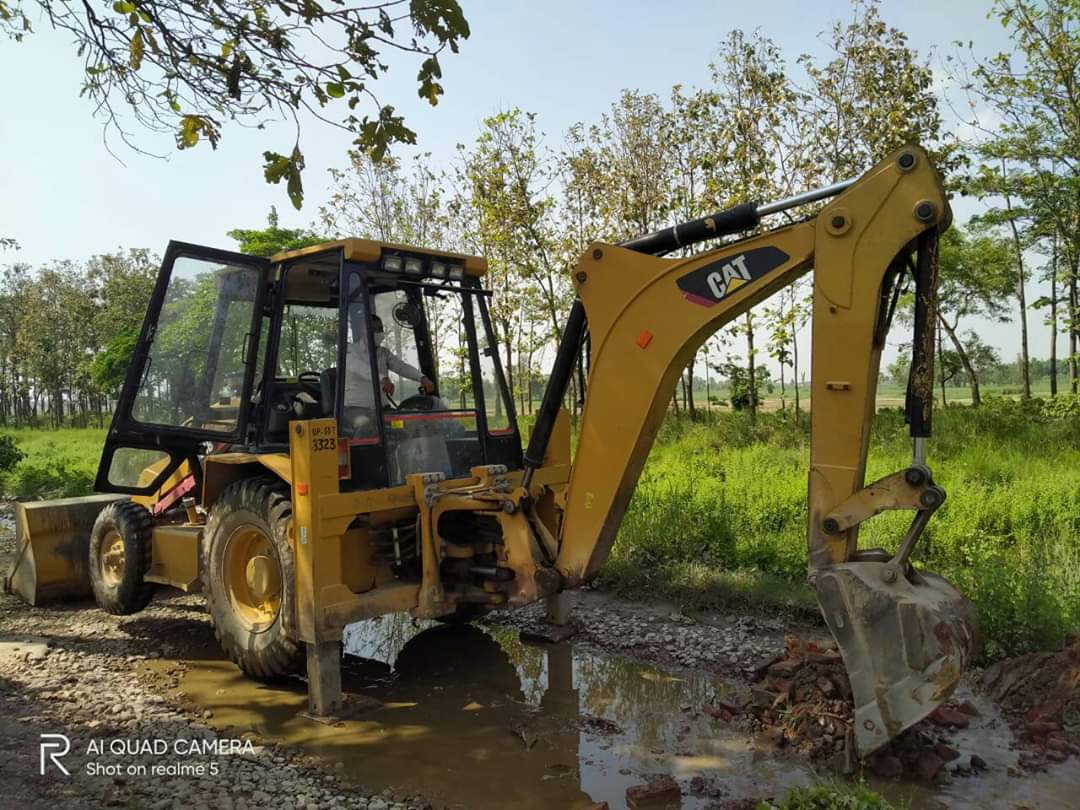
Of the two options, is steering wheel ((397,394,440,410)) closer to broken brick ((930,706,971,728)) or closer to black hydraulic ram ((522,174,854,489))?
black hydraulic ram ((522,174,854,489))

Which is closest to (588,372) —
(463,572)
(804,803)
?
(463,572)

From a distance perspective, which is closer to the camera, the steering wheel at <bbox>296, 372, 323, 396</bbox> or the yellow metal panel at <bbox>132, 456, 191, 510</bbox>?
the steering wheel at <bbox>296, 372, 323, 396</bbox>

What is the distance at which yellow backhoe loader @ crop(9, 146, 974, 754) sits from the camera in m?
3.71

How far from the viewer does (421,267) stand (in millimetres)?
5629

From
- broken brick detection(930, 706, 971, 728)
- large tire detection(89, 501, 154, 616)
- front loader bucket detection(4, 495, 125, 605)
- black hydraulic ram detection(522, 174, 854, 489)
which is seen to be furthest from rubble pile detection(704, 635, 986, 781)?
front loader bucket detection(4, 495, 125, 605)

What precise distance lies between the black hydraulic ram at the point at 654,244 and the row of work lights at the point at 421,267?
55.7 inches

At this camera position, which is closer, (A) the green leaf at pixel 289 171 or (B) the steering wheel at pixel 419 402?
(A) the green leaf at pixel 289 171

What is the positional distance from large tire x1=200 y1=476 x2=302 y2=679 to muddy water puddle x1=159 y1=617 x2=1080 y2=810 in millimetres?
281

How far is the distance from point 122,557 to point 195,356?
1.78 m

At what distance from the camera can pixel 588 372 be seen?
4.59 metres

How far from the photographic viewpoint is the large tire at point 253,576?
5.02 m

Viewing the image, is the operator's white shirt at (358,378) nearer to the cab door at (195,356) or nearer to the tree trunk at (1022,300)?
the cab door at (195,356)

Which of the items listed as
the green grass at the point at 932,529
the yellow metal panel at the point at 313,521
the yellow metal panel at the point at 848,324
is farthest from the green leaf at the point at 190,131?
the green grass at the point at 932,529

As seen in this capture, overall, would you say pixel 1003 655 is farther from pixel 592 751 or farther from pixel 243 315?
pixel 243 315
